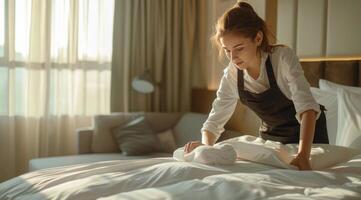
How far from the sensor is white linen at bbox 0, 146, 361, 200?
1.14m

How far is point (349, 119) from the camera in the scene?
224 centimetres

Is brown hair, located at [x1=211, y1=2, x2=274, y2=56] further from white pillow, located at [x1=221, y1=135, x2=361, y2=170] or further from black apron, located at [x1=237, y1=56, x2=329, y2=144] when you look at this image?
white pillow, located at [x1=221, y1=135, x2=361, y2=170]

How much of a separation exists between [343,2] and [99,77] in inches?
92.2

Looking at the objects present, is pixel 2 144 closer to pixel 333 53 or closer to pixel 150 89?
pixel 150 89

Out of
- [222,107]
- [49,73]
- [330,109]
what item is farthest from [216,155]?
[49,73]

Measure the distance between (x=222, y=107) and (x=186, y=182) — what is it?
83 centimetres

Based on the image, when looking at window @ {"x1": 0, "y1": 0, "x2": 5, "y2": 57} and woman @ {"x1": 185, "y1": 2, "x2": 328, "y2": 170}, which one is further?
window @ {"x1": 0, "y1": 0, "x2": 5, "y2": 57}

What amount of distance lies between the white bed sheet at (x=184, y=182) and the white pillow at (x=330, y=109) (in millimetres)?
834

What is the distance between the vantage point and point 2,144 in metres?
3.75

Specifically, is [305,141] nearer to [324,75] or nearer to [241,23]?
[241,23]

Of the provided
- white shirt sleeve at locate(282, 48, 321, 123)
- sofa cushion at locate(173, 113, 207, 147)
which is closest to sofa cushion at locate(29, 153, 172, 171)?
sofa cushion at locate(173, 113, 207, 147)

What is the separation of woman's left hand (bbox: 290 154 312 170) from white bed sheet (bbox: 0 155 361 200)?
3.0 inches

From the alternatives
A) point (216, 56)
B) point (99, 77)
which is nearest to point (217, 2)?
point (216, 56)

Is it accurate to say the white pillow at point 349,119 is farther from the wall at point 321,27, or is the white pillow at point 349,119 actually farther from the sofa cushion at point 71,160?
the sofa cushion at point 71,160
